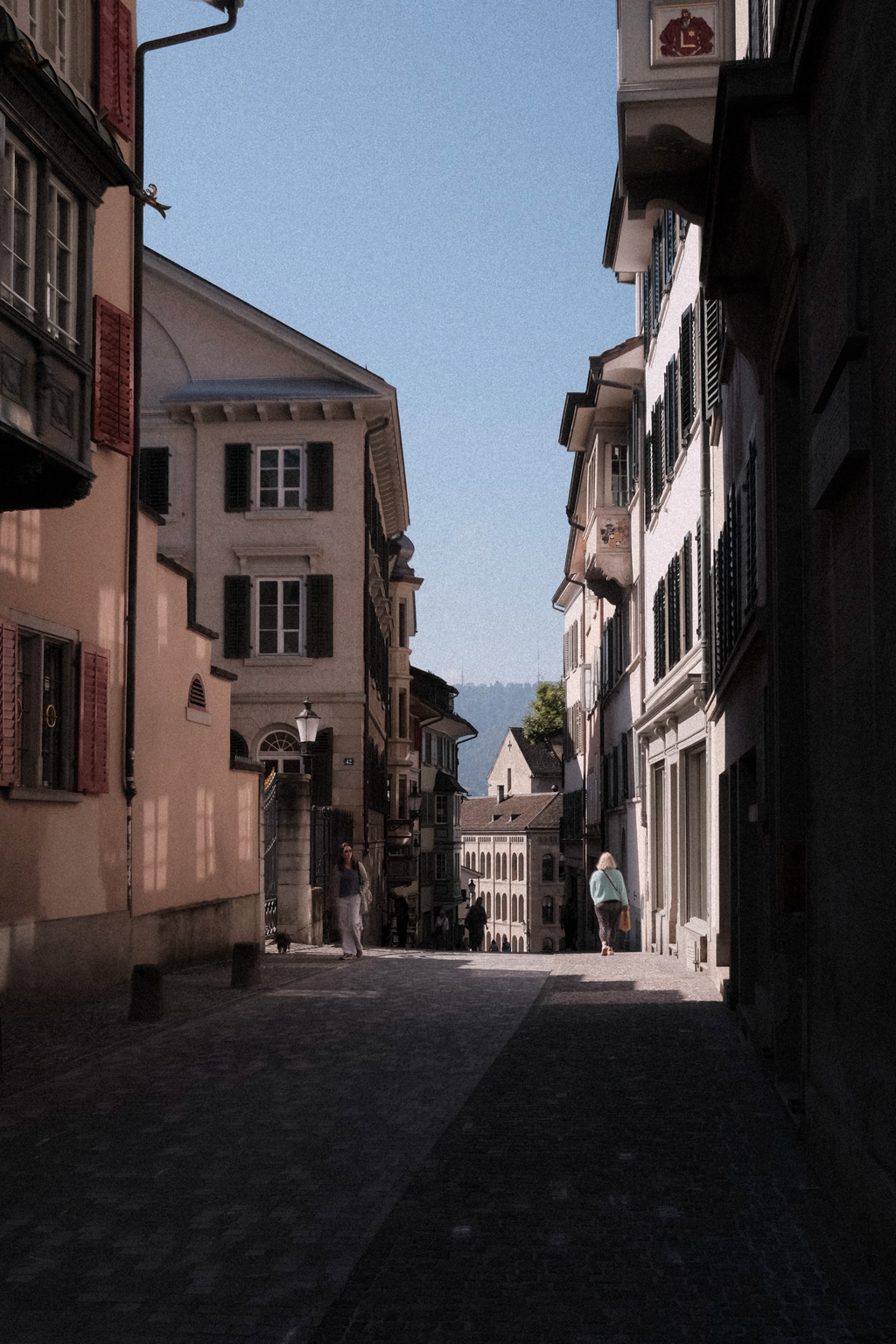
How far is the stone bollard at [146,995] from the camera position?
13.5 m

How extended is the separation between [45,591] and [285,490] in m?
19.6

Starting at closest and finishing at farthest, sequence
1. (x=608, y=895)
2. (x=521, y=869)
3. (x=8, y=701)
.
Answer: (x=8, y=701) → (x=608, y=895) → (x=521, y=869)

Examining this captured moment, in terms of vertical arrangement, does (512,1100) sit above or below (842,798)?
below

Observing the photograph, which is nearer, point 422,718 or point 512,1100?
point 512,1100

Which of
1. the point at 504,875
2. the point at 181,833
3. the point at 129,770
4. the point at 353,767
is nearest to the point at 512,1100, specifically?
the point at 129,770

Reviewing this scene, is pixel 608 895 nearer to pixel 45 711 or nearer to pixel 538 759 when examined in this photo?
pixel 45 711

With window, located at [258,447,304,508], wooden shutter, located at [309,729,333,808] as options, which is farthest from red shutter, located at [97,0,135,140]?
wooden shutter, located at [309,729,333,808]

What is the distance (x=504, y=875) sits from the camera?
102500 millimetres

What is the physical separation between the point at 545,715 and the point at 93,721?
65.6 meters

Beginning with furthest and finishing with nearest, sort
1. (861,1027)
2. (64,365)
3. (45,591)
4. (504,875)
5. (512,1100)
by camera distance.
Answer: (504,875) → (45,591) → (64,365) → (512,1100) → (861,1027)

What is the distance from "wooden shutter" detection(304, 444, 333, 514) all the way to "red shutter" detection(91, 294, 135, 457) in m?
16.9

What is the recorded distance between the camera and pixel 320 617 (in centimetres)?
3425

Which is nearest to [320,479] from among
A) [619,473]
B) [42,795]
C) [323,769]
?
[323,769]

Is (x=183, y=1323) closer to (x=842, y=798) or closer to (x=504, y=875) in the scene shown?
(x=842, y=798)
